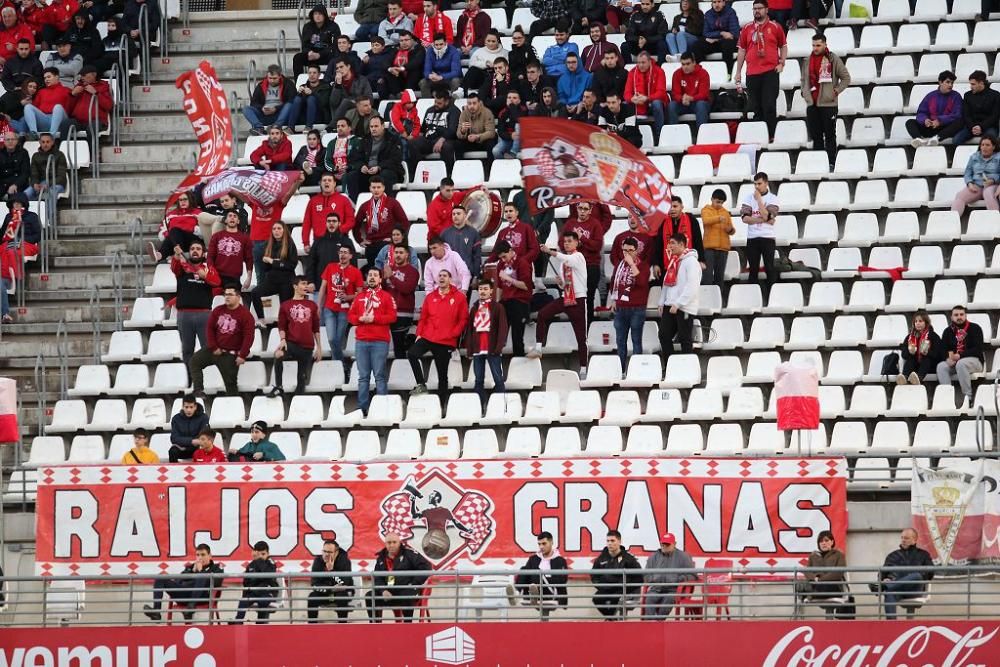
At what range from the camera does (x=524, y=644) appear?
18281 mm

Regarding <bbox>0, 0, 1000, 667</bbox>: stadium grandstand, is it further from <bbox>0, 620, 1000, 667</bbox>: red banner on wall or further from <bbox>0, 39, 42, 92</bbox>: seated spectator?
<bbox>0, 39, 42, 92</bbox>: seated spectator

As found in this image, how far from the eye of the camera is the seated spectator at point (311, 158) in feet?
82.5

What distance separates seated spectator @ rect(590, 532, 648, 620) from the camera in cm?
1848

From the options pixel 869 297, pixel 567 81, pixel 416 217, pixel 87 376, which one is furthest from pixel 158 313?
pixel 869 297

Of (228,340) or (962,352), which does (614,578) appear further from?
(228,340)

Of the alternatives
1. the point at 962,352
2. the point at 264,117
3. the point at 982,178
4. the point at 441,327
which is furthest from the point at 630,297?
the point at 264,117

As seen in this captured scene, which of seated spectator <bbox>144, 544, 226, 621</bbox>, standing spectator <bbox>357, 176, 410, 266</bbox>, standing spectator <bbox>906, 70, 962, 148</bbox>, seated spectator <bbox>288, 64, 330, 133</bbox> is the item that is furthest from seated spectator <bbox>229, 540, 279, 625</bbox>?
standing spectator <bbox>906, 70, 962, 148</bbox>

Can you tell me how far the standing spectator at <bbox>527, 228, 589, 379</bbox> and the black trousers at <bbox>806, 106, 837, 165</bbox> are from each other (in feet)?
13.2

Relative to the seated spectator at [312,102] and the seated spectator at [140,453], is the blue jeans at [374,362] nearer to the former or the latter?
the seated spectator at [140,453]

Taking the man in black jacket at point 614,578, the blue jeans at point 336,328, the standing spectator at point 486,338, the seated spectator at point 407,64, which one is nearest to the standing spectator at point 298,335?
the blue jeans at point 336,328

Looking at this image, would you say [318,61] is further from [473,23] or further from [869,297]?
[869,297]

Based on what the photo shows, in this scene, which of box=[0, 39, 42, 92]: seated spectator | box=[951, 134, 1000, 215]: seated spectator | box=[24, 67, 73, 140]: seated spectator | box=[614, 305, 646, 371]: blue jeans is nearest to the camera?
box=[614, 305, 646, 371]: blue jeans

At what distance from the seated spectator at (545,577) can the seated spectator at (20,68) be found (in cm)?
1267

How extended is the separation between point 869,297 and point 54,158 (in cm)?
1062
